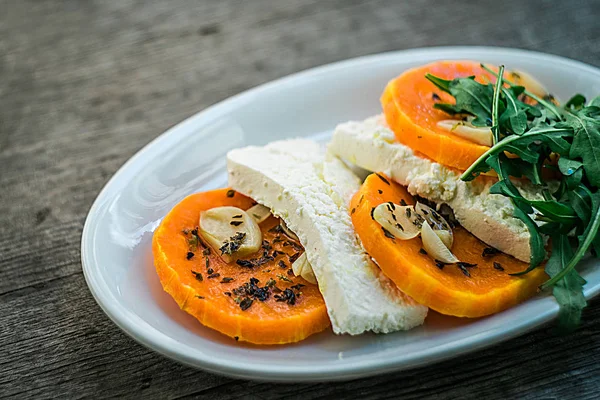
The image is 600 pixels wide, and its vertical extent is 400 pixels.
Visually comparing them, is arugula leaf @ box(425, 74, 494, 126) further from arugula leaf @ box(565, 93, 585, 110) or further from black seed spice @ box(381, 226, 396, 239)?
black seed spice @ box(381, 226, 396, 239)

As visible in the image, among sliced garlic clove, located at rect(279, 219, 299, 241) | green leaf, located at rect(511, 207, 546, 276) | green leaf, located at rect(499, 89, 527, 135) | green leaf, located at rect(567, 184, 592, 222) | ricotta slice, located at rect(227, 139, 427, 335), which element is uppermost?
green leaf, located at rect(499, 89, 527, 135)

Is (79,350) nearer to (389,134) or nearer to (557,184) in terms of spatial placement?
(389,134)

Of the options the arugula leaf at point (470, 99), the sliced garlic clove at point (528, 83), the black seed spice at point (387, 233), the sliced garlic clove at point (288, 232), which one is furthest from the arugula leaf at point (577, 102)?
the sliced garlic clove at point (288, 232)

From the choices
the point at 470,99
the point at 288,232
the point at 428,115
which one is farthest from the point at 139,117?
the point at 470,99

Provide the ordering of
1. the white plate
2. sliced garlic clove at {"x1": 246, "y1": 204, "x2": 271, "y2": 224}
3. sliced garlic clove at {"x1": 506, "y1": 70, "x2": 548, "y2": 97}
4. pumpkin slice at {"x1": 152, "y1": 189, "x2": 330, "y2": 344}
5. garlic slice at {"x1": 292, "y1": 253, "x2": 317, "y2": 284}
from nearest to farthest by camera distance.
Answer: the white plate → pumpkin slice at {"x1": 152, "y1": 189, "x2": 330, "y2": 344} → garlic slice at {"x1": 292, "y1": 253, "x2": 317, "y2": 284} → sliced garlic clove at {"x1": 246, "y1": 204, "x2": 271, "y2": 224} → sliced garlic clove at {"x1": 506, "y1": 70, "x2": 548, "y2": 97}

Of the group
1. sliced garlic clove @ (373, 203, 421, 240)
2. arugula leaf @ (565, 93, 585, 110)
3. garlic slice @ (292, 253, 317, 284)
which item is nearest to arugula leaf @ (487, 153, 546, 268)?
sliced garlic clove @ (373, 203, 421, 240)

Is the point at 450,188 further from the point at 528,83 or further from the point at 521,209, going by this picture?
the point at 528,83

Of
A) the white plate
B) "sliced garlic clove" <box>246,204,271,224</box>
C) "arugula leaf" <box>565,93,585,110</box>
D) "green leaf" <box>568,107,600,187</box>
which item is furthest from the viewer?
"arugula leaf" <box>565,93,585,110</box>

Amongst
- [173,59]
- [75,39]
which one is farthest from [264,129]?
[75,39]
